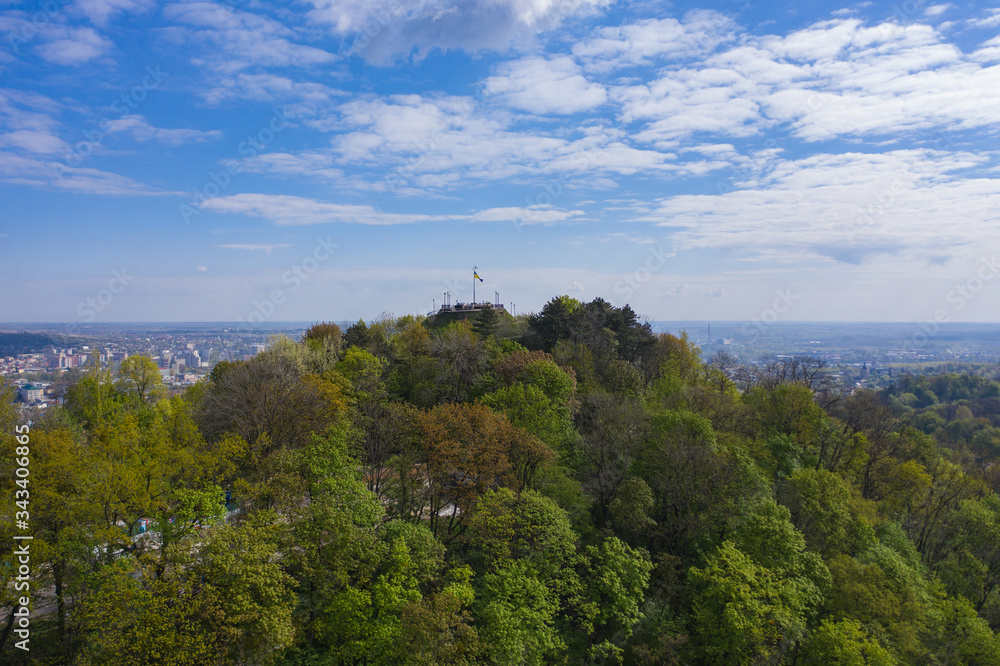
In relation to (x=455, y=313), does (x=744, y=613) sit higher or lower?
lower

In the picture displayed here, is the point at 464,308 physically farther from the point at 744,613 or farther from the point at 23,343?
the point at 23,343

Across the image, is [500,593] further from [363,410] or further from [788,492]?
[788,492]

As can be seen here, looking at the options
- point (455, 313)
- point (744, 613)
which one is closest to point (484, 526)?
point (744, 613)

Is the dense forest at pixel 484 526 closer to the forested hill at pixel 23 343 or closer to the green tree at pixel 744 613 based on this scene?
the green tree at pixel 744 613

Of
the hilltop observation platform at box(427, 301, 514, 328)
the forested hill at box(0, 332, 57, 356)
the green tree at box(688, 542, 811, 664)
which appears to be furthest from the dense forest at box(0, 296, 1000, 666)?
the forested hill at box(0, 332, 57, 356)

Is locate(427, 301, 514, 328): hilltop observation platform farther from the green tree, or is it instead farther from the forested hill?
the forested hill

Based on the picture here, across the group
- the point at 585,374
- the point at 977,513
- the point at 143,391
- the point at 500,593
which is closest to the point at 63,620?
the point at 500,593
